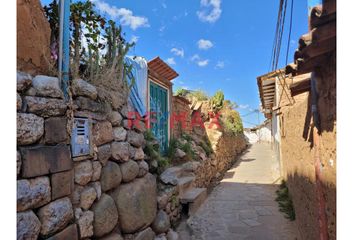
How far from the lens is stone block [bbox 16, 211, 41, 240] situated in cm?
184

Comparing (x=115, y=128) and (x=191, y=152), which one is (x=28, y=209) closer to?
(x=115, y=128)

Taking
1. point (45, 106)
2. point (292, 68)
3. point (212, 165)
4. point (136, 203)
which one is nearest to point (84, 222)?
point (136, 203)

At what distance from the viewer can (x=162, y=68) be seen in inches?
257

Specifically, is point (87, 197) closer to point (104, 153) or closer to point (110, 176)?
point (110, 176)

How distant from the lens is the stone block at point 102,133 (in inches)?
120

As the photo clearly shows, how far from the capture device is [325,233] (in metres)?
2.19

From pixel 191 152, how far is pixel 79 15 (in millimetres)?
5536

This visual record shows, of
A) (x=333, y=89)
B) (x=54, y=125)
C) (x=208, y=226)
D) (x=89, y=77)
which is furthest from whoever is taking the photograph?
(x=208, y=226)

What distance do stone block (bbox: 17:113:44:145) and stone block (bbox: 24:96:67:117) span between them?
0.07 meters

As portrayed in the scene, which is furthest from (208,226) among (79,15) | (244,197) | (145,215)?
(79,15)

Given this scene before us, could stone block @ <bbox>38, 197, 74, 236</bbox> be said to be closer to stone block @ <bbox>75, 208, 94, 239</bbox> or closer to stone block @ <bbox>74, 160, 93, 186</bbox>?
stone block @ <bbox>75, 208, 94, 239</bbox>

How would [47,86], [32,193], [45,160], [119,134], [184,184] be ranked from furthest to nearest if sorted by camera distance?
[184,184] → [119,134] → [47,86] → [45,160] → [32,193]

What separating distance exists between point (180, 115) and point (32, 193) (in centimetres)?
654

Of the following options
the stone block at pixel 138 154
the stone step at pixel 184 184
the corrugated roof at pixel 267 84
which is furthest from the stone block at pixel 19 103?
the corrugated roof at pixel 267 84
